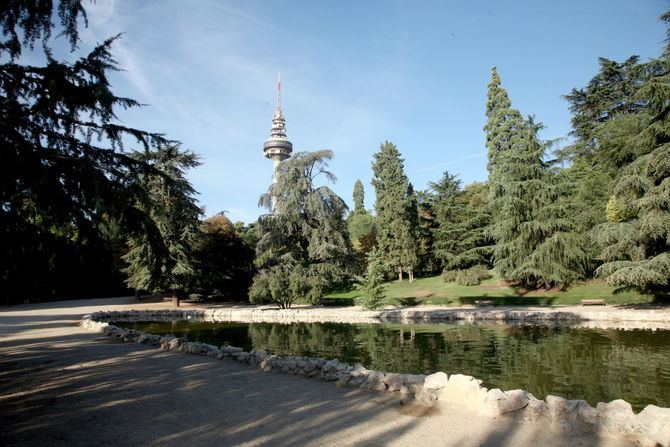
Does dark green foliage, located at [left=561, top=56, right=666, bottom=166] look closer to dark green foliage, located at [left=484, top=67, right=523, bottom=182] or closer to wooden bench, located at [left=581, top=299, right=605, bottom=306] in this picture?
dark green foliage, located at [left=484, top=67, right=523, bottom=182]

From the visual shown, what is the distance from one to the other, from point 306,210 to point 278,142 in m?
75.8

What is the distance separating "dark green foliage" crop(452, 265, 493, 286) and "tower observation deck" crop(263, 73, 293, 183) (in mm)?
72490

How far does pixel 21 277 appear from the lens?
6602mm

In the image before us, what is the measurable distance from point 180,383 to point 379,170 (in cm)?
3419

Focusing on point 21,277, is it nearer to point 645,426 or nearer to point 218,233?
point 645,426

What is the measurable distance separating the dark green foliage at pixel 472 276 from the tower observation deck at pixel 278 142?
7249cm

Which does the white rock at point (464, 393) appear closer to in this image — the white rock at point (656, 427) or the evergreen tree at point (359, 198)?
the white rock at point (656, 427)

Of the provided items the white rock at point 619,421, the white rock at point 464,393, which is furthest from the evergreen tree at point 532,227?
the white rock at point 619,421

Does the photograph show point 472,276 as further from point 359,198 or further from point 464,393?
point 359,198

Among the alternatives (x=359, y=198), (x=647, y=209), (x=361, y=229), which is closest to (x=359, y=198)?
(x=359, y=198)

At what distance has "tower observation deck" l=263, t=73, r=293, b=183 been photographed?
328 ft

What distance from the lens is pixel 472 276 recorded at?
30891 millimetres

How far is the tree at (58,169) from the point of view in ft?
18.5

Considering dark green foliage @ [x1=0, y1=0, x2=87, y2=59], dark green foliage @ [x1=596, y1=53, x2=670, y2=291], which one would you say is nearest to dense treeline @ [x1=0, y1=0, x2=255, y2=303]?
dark green foliage @ [x1=0, y1=0, x2=87, y2=59]
